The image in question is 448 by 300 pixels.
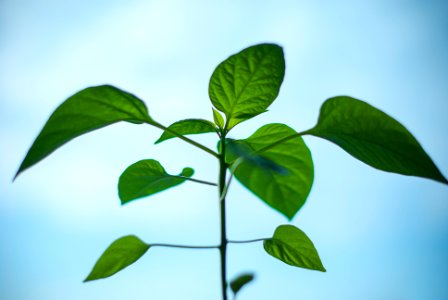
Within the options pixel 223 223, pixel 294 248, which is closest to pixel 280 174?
pixel 223 223

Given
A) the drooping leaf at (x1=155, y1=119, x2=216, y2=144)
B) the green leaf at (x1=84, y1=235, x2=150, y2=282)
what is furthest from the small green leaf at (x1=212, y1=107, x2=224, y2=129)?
the green leaf at (x1=84, y1=235, x2=150, y2=282)

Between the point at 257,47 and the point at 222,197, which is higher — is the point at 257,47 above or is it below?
above

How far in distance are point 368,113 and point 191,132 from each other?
0.29 meters

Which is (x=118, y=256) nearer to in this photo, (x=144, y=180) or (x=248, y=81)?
(x=144, y=180)

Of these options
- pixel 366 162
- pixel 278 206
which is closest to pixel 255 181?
pixel 278 206

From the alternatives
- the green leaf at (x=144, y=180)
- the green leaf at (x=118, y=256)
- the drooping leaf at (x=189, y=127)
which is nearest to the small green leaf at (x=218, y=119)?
the drooping leaf at (x=189, y=127)

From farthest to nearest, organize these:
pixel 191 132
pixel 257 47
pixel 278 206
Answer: pixel 191 132 < pixel 257 47 < pixel 278 206

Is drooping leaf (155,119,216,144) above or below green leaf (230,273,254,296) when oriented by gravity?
above

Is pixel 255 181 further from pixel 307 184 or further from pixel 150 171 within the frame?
pixel 150 171

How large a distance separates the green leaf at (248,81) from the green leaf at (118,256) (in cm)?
25

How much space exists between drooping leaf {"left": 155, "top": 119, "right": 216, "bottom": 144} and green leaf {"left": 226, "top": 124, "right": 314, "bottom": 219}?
87 millimetres

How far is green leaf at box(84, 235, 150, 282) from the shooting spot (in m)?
0.53

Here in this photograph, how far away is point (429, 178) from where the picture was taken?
0.44m

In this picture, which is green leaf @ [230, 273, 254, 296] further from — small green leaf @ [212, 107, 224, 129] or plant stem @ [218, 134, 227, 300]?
small green leaf @ [212, 107, 224, 129]
